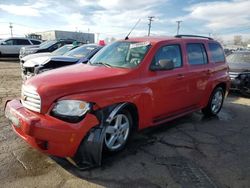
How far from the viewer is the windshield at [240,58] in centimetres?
1017

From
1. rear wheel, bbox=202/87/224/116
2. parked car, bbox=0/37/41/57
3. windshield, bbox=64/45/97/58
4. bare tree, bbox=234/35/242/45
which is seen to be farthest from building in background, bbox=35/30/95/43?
bare tree, bbox=234/35/242/45

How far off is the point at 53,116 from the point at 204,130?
326 cm

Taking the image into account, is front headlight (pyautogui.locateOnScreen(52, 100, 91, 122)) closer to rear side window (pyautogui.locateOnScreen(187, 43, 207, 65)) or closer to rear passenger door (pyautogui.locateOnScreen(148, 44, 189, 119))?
rear passenger door (pyautogui.locateOnScreen(148, 44, 189, 119))

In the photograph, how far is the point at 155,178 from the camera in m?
3.47

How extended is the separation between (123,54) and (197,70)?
165 cm

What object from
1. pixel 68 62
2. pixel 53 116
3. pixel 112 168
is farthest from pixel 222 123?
pixel 68 62

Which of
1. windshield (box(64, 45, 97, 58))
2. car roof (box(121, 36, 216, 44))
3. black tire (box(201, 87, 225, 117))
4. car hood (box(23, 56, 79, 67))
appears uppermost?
car roof (box(121, 36, 216, 44))

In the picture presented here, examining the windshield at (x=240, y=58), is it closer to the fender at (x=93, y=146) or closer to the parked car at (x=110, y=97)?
the parked car at (x=110, y=97)

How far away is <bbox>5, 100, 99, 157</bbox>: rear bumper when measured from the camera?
325cm

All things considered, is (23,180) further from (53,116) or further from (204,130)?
(204,130)

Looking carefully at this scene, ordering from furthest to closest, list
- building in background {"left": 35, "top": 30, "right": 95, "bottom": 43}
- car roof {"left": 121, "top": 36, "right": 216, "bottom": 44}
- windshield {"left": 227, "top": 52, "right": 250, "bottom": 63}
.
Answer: building in background {"left": 35, "top": 30, "right": 95, "bottom": 43} < windshield {"left": 227, "top": 52, "right": 250, "bottom": 63} < car roof {"left": 121, "top": 36, "right": 216, "bottom": 44}

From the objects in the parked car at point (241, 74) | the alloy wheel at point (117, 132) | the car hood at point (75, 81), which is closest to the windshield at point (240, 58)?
the parked car at point (241, 74)

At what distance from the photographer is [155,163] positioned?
3.89 metres

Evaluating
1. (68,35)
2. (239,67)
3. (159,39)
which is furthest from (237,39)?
(159,39)
